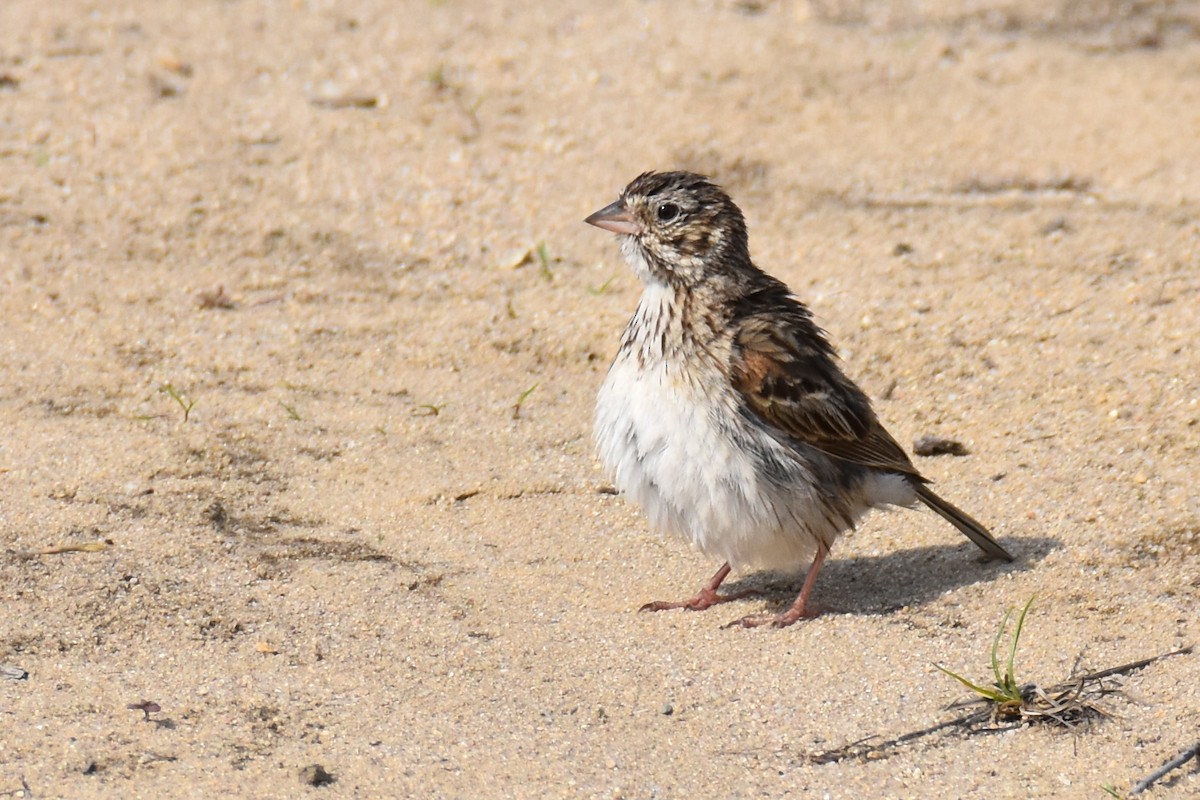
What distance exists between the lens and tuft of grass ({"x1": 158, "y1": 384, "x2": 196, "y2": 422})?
6.23m

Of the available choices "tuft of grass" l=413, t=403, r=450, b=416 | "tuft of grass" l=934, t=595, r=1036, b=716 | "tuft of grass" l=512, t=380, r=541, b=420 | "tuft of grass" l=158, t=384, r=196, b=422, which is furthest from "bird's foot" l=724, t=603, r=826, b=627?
"tuft of grass" l=158, t=384, r=196, b=422

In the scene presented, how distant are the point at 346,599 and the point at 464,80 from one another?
517 cm

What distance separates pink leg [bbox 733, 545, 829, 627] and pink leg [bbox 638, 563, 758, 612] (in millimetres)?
153

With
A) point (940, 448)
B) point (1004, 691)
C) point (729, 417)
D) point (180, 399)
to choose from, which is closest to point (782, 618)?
point (729, 417)

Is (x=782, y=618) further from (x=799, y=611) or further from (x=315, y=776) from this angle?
(x=315, y=776)

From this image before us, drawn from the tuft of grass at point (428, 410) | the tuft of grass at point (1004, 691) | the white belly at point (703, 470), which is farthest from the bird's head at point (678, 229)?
the tuft of grass at point (1004, 691)

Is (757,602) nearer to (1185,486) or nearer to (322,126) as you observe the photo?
(1185,486)

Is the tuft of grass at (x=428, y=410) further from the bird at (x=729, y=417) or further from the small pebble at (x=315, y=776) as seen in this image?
the small pebble at (x=315, y=776)

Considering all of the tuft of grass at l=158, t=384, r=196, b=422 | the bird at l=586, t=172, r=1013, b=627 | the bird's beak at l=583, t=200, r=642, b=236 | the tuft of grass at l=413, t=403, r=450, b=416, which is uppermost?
the bird's beak at l=583, t=200, r=642, b=236

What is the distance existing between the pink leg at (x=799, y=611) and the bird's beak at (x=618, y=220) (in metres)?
1.36

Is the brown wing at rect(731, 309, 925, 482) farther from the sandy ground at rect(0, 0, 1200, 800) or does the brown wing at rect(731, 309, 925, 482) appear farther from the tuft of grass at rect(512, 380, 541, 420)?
the tuft of grass at rect(512, 380, 541, 420)

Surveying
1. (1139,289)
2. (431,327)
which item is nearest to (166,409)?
(431,327)

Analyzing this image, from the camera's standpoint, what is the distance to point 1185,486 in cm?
558

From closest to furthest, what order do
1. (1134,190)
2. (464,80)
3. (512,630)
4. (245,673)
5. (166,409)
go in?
(245,673) → (512,630) → (166,409) → (1134,190) → (464,80)
